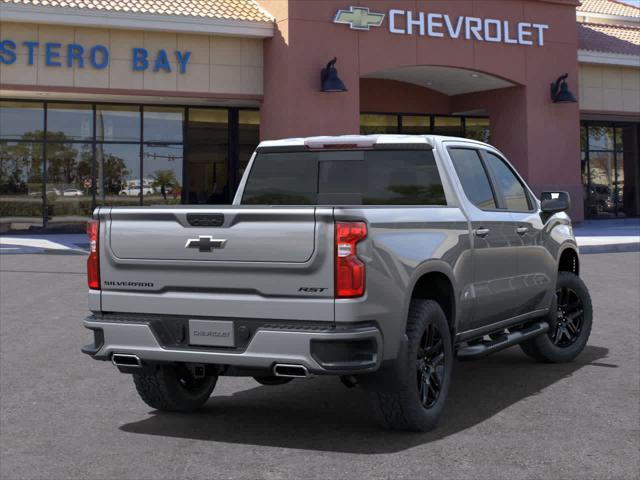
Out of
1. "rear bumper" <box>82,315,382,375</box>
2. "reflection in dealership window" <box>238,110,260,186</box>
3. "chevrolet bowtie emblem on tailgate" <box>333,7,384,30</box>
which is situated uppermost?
"chevrolet bowtie emblem on tailgate" <box>333,7,384,30</box>

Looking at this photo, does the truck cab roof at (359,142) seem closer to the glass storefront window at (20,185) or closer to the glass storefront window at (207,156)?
the glass storefront window at (20,185)

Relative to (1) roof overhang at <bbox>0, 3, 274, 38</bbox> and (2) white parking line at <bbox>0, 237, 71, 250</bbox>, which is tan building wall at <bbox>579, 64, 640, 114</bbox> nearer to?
(1) roof overhang at <bbox>0, 3, 274, 38</bbox>

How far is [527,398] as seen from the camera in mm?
6996

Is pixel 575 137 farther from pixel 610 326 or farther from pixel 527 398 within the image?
pixel 527 398

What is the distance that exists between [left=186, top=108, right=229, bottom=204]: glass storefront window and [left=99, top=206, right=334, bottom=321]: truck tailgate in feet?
77.4

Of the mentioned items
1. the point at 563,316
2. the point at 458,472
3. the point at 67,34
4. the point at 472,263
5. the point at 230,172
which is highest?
the point at 67,34

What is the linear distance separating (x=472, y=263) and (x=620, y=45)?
28.9 m

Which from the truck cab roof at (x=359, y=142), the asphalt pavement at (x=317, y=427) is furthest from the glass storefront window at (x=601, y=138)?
the truck cab roof at (x=359, y=142)

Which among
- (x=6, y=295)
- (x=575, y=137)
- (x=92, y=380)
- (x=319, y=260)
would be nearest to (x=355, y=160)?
(x=319, y=260)

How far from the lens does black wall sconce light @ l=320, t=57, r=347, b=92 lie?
25.7 metres

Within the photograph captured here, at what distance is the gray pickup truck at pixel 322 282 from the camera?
212 inches

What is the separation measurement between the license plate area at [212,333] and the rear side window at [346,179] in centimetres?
188

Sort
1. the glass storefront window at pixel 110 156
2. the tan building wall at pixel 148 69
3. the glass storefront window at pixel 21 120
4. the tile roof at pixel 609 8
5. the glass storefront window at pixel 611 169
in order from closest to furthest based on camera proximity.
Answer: the tan building wall at pixel 148 69, the glass storefront window at pixel 21 120, the glass storefront window at pixel 110 156, the glass storefront window at pixel 611 169, the tile roof at pixel 609 8

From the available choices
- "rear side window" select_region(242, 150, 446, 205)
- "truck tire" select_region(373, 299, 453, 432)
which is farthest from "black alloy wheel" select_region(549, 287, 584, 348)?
"truck tire" select_region(373, 299, 453, 432)
